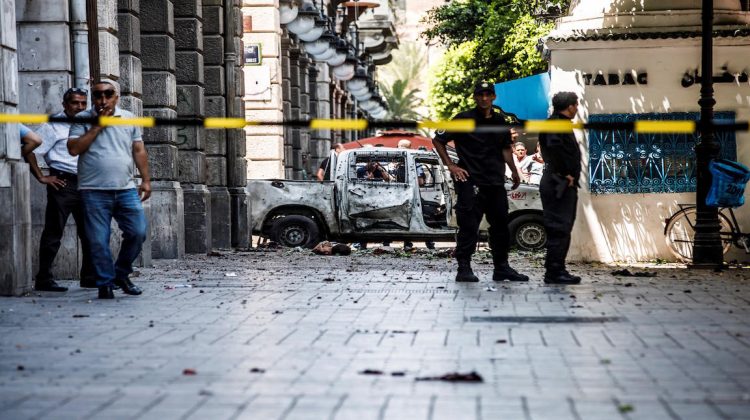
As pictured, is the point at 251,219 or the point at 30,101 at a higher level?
the point at 30,101

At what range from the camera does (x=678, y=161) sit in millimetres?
15820

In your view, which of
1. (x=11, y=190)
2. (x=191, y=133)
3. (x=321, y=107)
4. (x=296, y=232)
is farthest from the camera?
(x=321, y=107)

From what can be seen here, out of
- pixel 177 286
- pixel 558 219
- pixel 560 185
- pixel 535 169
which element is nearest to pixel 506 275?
pixel 558 219

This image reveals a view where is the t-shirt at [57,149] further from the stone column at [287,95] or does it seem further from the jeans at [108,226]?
the stone column at [287,95]

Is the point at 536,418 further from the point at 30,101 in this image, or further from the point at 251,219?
the point at 251,219

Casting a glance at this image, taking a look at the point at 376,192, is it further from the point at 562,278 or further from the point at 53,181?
the point at 53,181

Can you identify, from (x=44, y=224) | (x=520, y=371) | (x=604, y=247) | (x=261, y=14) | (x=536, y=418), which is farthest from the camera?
(x=261, y=14)

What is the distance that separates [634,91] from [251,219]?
25.4 ft

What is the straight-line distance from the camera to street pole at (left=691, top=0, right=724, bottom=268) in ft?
47.3

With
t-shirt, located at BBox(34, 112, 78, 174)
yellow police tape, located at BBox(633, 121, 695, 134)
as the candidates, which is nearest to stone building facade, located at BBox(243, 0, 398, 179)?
t-shirt, located at BBox(34, 112, 78, 174)

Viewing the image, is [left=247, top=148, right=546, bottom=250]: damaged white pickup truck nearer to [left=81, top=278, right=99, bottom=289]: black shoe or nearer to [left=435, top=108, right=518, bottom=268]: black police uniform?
[left=435, top=108, right=518, bottom=268]: black police uniform

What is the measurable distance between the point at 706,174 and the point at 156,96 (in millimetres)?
7097

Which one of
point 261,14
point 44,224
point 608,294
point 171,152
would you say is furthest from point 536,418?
point 261,14

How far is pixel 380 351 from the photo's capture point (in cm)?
726
